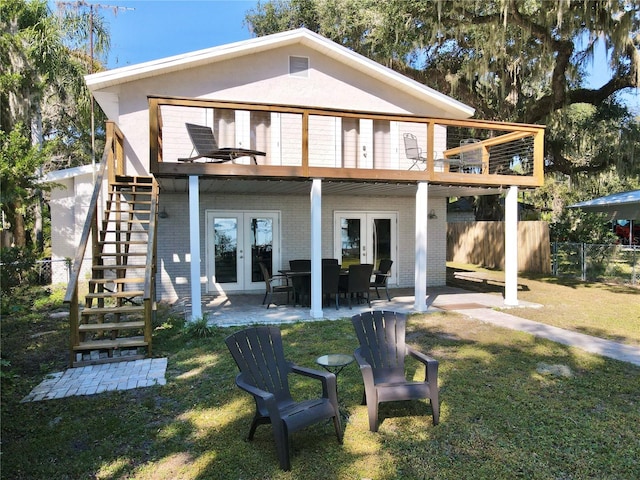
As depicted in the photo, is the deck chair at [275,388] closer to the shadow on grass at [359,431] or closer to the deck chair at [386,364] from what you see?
the shadow on grass at [359,431]

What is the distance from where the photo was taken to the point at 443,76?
16.0 meters

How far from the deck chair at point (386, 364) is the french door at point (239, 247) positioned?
738 cm

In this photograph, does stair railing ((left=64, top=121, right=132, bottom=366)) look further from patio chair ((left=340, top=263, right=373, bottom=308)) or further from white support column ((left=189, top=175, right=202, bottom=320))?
patio chair ((left=340, top=263, right=373, bottom=308))

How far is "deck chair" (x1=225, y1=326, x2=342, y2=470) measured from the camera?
3100mm

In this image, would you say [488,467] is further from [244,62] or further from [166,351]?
[244,62]

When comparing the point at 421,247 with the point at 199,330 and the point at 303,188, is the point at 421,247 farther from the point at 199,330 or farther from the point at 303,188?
the point at 199,330

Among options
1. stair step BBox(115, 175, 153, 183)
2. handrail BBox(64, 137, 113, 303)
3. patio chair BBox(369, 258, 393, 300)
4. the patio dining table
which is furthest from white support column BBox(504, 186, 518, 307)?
handrail BBox(64, 137, 113, 303)

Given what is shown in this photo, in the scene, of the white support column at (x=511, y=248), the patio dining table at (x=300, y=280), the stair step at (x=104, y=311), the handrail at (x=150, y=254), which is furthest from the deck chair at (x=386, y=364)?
the white support column at (x=511, y=248)

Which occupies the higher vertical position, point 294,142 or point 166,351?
point 294,142

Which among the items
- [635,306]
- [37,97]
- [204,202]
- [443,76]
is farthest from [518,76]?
[37,97]

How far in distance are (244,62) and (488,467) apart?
10.3 meters

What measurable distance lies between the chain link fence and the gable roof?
6303 mm

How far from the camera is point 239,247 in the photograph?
36.7 feet

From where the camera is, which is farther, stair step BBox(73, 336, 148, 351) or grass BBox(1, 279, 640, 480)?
stair step BBox(73, 336, 148, 351)
